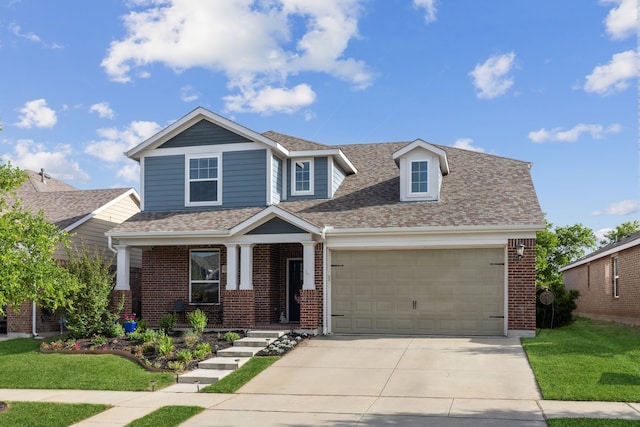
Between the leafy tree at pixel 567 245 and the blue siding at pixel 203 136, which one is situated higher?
the blue siding at pixel 203 136

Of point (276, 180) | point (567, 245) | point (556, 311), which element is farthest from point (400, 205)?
Answer: point (567, 245)

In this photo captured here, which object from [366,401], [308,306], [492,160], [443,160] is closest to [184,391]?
[366,401]

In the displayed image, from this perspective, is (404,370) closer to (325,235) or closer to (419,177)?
(325,235)

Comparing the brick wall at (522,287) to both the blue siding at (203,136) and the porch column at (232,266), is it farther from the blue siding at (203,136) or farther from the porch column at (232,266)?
the blue siding at (203,136)

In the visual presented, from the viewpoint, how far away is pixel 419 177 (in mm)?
20266

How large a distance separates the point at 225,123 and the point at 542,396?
1287cm

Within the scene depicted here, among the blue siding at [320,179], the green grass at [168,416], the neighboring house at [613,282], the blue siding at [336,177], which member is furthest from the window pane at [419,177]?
the green grass at [168,416]

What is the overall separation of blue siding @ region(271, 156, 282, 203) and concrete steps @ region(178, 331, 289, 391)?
484 cm

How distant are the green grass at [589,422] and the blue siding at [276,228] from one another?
10084mm

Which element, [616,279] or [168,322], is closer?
[168,322]

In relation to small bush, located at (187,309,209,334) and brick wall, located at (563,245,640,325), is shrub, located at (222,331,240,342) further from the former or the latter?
brick wall, located at (563,245,640,325)

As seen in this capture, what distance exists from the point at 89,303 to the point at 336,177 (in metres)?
8.52

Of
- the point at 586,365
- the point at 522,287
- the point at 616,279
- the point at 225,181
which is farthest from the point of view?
the point at 616,279

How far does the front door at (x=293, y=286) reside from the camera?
20.6 metres
